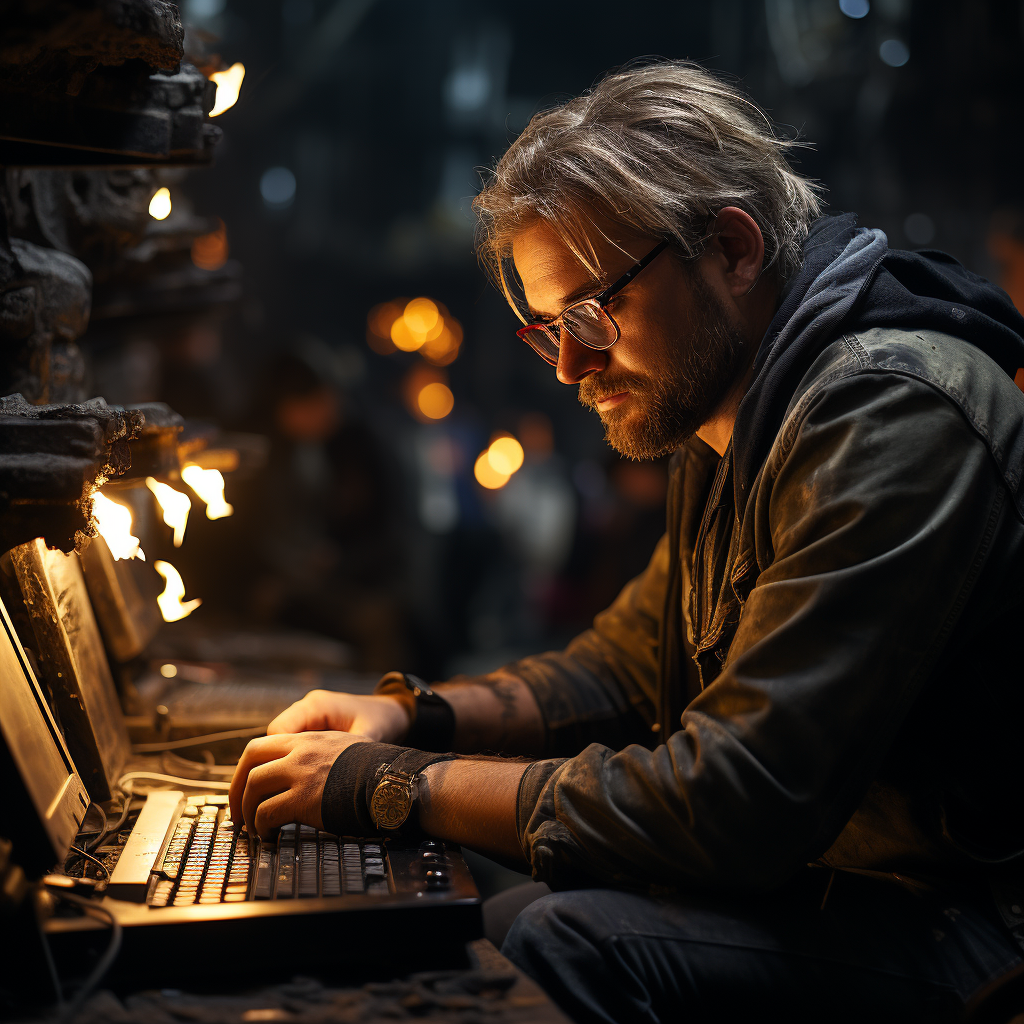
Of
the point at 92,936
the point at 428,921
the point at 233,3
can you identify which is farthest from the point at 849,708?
the point at 233,3

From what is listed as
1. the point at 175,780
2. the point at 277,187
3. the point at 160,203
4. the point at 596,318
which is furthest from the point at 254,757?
the point at 277,187

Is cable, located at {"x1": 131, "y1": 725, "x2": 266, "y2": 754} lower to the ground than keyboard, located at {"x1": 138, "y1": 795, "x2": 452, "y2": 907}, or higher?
lower

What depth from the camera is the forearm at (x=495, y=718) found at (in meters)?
1.84

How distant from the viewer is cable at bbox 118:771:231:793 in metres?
1.69

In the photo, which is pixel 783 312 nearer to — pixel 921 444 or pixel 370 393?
pixel 921 444

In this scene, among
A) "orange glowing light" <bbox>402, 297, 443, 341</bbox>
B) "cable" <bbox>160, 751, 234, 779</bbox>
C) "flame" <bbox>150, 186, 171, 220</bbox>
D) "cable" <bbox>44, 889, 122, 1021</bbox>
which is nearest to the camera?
"cable" <bbox>44, 889, 122, 1021</bbox>

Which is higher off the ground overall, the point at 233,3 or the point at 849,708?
the point at 233,3

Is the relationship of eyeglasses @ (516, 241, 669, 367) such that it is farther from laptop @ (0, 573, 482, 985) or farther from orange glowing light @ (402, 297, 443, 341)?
orange glowing light @ (402, 297, 443, 341)

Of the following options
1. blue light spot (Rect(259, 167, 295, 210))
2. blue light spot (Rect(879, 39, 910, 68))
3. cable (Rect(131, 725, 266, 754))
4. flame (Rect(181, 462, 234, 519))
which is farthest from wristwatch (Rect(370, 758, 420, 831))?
blue light spot (Rect(259, 167, 295, 210))

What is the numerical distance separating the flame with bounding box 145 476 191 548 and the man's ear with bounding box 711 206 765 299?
3.64 feet

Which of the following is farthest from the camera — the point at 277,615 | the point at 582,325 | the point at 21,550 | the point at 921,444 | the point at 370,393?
the point at 370,393

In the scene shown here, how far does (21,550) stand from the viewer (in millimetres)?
1498

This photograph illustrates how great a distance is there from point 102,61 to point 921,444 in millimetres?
1258

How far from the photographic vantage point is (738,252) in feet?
5.31
